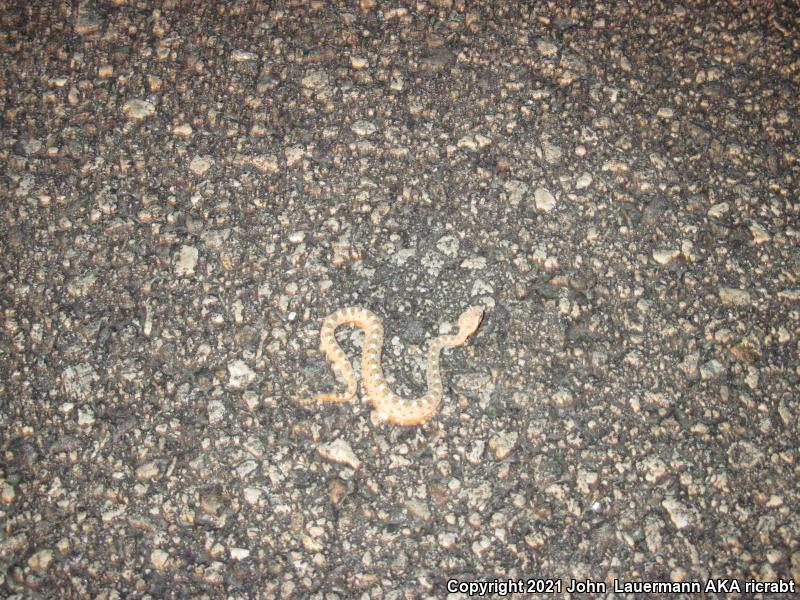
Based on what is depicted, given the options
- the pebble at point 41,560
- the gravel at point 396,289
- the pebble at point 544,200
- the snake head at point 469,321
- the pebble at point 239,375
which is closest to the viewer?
the pebble at point 41,560

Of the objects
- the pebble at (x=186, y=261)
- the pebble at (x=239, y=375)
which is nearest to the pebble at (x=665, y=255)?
the pebble at (x=239, y=375)

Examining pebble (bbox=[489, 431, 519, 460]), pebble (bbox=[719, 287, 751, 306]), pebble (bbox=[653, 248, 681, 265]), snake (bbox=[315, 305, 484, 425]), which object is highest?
pebble (bbox=[653, 248, 681, 265])

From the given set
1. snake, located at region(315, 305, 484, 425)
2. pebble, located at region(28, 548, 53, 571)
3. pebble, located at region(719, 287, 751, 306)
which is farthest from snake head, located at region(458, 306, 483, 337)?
pebble, located at region(28, 548, 53, 571)

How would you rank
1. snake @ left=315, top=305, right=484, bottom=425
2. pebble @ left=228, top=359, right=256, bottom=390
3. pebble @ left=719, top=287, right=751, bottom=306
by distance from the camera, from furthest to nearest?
pebble @ left=719, top=287, right=751, bottom=306 < pebble @ left=228, top=359, right=256, bottom=390 < snake @ left=315, top=305, right=484, bottom=425

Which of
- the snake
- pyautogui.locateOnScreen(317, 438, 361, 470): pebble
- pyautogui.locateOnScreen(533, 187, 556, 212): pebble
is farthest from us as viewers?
pyautogui.locateOnScreen(533, 187, 556, 212): pebble

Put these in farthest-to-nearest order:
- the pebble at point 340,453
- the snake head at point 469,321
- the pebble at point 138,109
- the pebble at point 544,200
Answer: the pebble at point 138,109 < the pebble at point 544,200 < the snake head at point 469,321 < the pebble at point 340,453

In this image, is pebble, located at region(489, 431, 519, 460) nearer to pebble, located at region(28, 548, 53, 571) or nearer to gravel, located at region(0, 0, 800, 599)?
gravel, located at region(0, 0, 800, 599)

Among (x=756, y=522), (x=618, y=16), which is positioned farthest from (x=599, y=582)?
(x=618, y=16)

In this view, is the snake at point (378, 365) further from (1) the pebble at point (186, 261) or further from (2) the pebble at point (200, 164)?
(2) the pebble at point (200, 164)

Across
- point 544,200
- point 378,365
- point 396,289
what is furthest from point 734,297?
point 378,365
